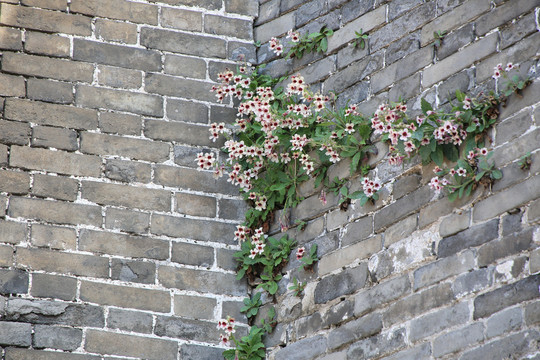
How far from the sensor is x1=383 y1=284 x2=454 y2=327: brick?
13.3ft

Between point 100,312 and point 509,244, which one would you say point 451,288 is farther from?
point 100,312

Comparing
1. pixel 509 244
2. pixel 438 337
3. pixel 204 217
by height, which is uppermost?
pixel 204 217

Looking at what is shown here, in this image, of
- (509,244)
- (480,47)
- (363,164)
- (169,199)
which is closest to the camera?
(509,244)

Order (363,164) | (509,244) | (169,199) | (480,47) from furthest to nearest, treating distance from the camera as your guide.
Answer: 1. (169,199)
2. (363,164)
3. (480,47)
4. (509,244)

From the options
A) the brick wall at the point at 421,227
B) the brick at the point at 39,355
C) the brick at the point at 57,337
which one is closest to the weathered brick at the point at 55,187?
the brick at the point at 57,337

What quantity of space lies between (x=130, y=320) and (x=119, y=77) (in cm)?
127

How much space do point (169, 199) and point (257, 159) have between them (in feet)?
1.63

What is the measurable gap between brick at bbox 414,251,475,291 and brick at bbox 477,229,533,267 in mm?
56

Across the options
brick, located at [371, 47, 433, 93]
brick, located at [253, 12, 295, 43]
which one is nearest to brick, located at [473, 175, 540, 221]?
brick, located at [371, 47, 433, 93]

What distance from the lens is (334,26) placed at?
5152mm

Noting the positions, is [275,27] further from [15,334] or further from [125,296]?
[15,334]

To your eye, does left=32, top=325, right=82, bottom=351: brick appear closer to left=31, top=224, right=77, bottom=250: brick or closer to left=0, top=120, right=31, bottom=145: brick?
left=31, top=224, right=77, bottom=250: brick

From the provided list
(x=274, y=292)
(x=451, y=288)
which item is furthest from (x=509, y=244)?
(x=274, y=292)

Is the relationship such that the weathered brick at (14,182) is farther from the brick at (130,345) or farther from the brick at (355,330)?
the brick at (355,330)
